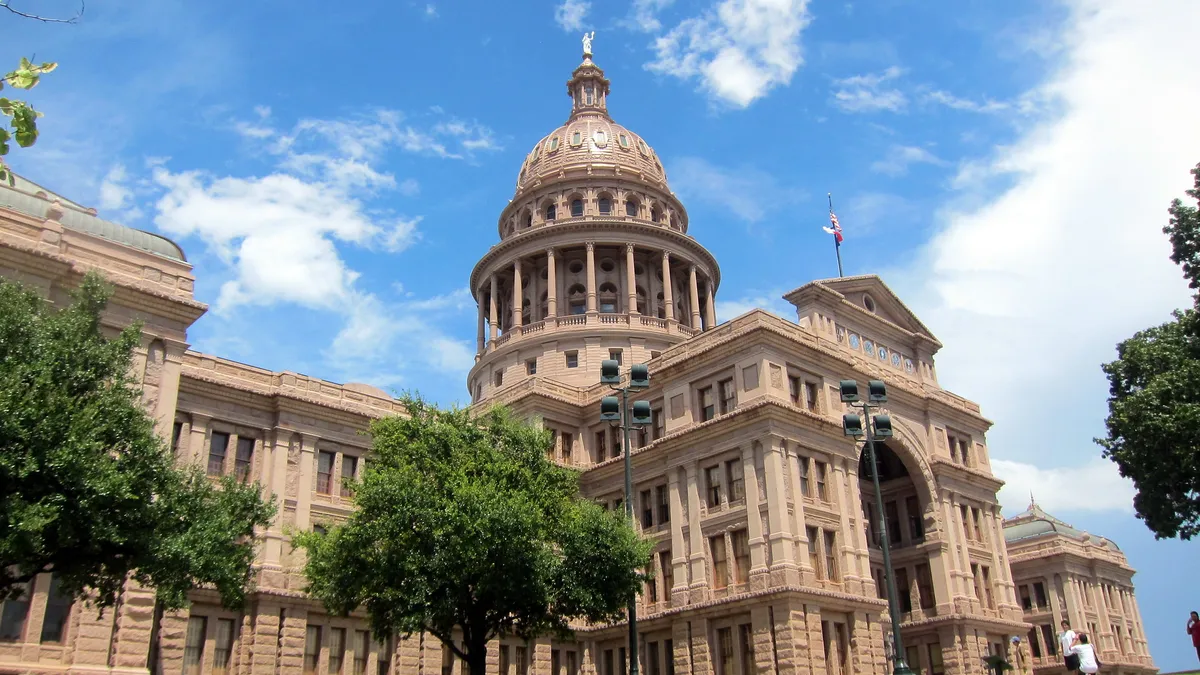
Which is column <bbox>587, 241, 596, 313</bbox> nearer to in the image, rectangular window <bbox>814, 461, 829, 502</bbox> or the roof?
rectangular window <bbox>814, 461, 829, 502</bbox>

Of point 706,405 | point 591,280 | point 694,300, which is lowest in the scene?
point 706,405

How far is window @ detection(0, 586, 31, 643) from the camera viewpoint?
1259 inches

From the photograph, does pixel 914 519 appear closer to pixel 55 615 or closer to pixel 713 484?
pixel 713 484

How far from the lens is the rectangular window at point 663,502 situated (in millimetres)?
50500

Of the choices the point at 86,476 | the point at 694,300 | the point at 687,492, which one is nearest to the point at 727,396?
the point at 687,492

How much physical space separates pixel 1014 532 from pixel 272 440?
5957cm

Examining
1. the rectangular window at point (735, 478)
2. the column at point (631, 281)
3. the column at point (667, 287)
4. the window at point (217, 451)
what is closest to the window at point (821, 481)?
the rectangular window at point (735, 478)

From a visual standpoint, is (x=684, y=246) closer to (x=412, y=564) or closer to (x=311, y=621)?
(x=311, y=621)

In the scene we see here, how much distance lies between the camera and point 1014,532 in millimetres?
80562

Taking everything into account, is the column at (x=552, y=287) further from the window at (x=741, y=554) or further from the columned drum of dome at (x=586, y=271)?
the window at (x=741, y=554)

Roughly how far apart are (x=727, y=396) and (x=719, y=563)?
801cm

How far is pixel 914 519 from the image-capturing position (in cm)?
5575

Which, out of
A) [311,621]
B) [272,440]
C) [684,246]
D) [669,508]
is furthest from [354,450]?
[684,246]

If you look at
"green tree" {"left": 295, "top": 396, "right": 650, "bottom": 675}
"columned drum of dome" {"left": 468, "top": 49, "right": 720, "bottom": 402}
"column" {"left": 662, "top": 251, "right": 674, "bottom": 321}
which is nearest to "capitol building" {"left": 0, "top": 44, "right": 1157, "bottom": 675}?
"green tree" {"left": 295, "top": 396, "right": 650, "bottom": 675}
